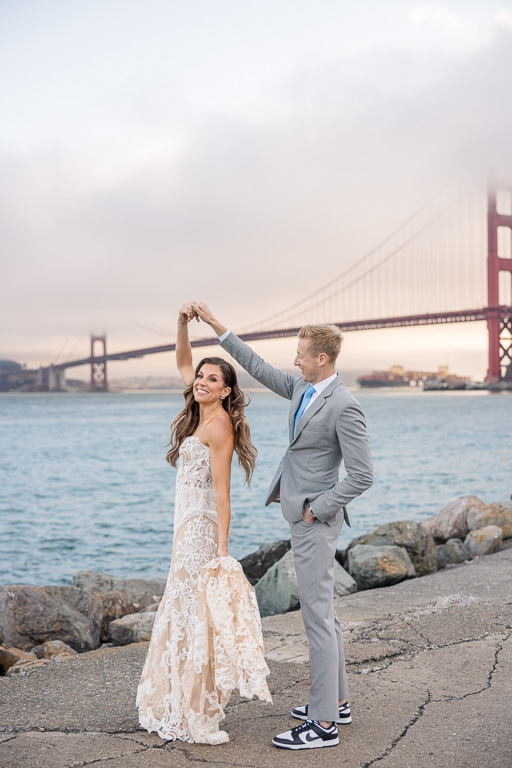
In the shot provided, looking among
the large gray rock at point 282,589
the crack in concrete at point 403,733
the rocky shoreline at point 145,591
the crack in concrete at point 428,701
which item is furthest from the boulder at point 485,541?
the crack in concrete at point 403,733

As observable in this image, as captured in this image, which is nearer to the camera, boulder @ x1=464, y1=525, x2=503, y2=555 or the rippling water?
boulder @ x1=464, y1=525, x2=503, y2=555

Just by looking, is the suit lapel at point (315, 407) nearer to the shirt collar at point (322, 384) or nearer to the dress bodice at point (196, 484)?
the shirt collar at point (322, 384)

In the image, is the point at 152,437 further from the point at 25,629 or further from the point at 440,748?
the point at 440,748

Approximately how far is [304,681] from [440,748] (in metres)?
0.75

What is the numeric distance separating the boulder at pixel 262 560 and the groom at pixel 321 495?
11.5 feet

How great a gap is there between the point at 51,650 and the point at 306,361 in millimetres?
2490

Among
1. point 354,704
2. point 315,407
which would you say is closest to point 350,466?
point 315,407

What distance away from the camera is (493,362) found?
161 ft

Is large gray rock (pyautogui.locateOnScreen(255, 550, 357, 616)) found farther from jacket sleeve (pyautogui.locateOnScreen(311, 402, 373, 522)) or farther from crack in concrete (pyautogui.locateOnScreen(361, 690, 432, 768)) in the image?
jacket sleeve (pyautogui.locateOnScreen(311, 402, 373, 522))

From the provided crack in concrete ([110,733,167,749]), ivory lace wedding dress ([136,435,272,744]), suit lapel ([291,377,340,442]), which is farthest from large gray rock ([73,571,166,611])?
suit lapel ([291,377,340,442])

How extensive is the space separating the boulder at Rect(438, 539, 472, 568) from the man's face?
421 cm

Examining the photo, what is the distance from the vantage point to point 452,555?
6.32 meters

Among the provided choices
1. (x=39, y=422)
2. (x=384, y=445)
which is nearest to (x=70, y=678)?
(x=384, y=445)

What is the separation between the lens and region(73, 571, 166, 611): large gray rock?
5707 mm
